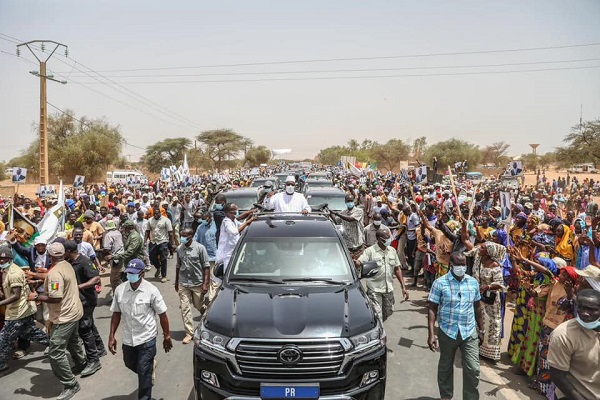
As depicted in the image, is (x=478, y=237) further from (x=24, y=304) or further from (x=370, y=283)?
(x=24, y=304)

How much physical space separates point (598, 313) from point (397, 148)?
8630 centimetres

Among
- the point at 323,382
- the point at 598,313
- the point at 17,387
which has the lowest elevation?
the point at 17,387

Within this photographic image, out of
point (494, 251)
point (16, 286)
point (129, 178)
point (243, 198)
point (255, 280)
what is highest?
point (129, 178)

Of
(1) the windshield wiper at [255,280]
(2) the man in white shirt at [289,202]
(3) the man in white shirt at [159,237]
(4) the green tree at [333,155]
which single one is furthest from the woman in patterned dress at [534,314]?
(4) the green tree at [333,155]

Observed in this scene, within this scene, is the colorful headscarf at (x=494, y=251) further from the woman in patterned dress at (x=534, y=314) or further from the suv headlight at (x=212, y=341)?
the suv headlight at (x=212, y=341)

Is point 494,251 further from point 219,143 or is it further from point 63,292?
point 219,143

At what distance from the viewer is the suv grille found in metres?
3.94

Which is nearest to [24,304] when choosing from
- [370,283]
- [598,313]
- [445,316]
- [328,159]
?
[370,283]

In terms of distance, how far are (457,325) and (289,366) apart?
1959 millimetres

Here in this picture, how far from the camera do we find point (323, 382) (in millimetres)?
3939

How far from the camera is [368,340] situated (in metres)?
4.23

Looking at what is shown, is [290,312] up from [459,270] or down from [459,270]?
down

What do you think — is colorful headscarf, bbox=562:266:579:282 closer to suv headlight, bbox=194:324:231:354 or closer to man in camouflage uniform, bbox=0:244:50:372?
suv headlight, bbox=194:324:231:354

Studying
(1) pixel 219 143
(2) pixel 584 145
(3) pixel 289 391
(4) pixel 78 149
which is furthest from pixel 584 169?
(3) pixel 289 391
